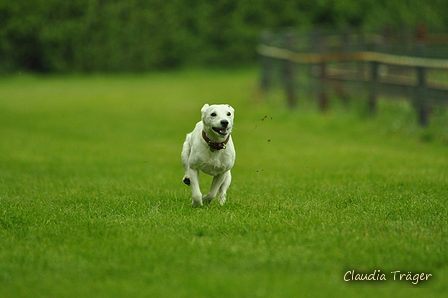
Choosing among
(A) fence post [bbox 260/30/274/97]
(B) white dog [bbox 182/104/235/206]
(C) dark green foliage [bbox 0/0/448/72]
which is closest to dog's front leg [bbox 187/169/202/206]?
(B) white dog [bbox 182/104/235/206]

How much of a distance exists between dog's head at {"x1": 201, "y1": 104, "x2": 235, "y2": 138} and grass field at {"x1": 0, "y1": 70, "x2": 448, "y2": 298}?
0.85 metres

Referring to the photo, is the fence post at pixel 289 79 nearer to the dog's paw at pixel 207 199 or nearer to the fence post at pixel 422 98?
the fence post at pixel 422 98

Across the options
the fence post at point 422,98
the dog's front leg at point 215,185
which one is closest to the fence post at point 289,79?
the fence post at point 422,98

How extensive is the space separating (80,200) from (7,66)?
20.0m

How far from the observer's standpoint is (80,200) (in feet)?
27.9

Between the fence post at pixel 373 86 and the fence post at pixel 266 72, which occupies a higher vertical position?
the fence post at pixel 373 86

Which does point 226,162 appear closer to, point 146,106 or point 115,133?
point 115,133

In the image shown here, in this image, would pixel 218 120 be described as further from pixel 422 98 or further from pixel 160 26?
pixel 160 26

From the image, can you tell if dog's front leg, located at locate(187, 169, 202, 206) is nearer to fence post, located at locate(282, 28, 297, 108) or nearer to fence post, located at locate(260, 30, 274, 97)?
fence post, located at locate(282, 28, 297, 108)

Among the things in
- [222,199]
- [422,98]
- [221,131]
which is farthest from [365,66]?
[221,131]

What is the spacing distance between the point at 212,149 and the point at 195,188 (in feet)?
1.56

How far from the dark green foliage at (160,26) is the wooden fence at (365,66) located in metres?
7.39

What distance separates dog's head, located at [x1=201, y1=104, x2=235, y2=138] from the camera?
717 centimetres

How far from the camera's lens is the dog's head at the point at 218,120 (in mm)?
7172
